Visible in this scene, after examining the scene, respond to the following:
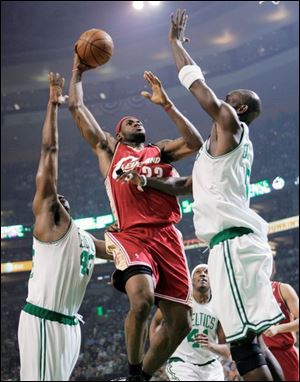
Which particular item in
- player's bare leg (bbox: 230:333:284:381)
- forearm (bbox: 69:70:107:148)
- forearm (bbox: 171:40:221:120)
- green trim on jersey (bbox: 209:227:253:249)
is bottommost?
player's bare leg (bbox: 230:333:284:381)

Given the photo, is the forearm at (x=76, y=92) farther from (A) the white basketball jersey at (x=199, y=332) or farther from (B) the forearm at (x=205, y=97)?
(A) the white basketball jersey at (x=199, y=332)

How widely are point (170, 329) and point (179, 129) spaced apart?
1.64 m

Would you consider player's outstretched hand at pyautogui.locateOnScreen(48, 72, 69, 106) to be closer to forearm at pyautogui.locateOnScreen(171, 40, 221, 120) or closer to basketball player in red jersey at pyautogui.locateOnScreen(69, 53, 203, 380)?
basketball player in red jersey at pyautogui.locateOnScreen(69, 53, 203, 380)

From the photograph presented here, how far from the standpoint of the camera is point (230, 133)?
13.3 feet

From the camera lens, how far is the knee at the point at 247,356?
3.73 meters

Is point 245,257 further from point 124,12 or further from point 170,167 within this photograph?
point 124,12

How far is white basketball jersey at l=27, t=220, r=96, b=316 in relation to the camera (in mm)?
4762

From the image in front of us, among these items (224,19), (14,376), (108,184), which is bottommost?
(14,376)

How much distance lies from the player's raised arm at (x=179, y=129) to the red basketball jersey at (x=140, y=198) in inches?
7.4

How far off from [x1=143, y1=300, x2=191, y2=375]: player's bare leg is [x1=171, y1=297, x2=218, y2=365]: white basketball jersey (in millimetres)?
2058

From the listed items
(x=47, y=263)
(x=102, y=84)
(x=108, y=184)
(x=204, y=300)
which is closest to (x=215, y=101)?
(x=108, y=184)

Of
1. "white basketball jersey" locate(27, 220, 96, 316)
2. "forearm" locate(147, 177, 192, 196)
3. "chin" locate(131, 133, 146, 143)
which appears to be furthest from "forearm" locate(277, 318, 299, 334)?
"chin" locate(131, 133, 146, 143)

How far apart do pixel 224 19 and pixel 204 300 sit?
21.3m

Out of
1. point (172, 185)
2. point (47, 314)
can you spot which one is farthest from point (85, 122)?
point (47, 314)
